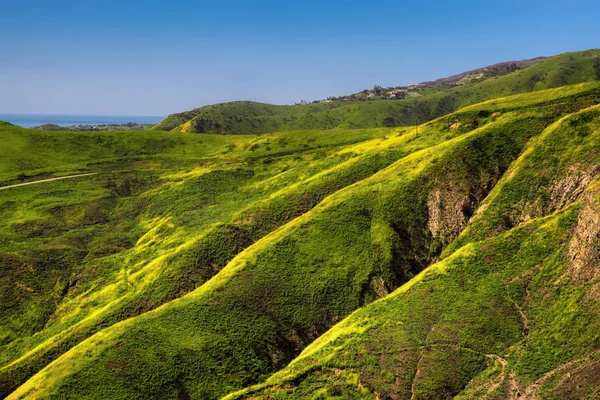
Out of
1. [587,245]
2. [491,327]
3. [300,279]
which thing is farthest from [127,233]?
[587,245]

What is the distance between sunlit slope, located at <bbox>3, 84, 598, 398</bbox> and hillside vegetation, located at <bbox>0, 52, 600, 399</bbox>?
0.26 m

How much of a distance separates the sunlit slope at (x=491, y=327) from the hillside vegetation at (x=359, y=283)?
0.18 meters

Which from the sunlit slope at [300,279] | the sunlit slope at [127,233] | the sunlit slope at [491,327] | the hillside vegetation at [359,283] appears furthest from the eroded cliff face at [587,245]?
the sunlit slope at [127,233]

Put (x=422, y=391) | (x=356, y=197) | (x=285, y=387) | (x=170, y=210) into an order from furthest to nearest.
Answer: (x=170, y=210) < (x=356, y=197) < (x=285, y=387) < (x=422, y=391)

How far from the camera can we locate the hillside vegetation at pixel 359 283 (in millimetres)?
46562

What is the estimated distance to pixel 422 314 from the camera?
A: 171 feet

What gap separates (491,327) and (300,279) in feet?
88.3

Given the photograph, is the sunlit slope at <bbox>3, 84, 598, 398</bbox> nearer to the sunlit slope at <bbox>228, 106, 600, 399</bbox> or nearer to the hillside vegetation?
the hillside vegetation

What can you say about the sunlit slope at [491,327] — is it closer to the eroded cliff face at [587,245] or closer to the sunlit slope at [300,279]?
the eroded cliff face at [587,245]

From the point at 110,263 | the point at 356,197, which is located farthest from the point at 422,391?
the point at 110,263

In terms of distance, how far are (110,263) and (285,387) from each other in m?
57.9

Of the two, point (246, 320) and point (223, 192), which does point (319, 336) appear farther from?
point (223, 192)

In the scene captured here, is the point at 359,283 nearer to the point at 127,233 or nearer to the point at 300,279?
the point at 300,279

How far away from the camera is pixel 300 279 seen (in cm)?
6600
